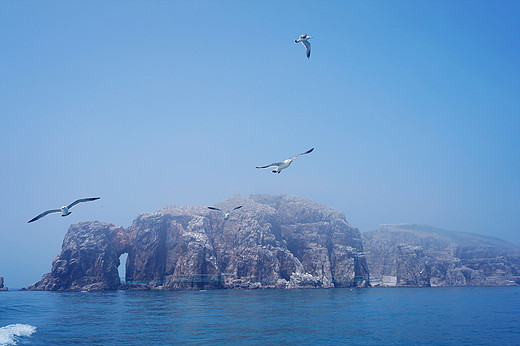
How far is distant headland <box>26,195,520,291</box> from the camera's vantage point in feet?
449

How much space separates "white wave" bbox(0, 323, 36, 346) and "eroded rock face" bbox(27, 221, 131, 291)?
9445cm

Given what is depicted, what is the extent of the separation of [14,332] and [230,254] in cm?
11824

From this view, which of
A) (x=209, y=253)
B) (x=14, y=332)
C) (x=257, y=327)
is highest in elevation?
(x=209, y=253)

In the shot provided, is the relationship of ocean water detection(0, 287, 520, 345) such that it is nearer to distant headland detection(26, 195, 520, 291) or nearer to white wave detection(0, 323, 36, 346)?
white wave detection(0, 323, 36, 346)

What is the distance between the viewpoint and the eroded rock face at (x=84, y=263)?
133m

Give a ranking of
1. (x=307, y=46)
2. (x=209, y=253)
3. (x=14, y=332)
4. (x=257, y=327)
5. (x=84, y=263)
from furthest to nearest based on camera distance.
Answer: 1. (x=209, y=253)
2. (x=84, y=263)
3. (x=257, y=327)
4. (x=14, y=332)
5. (x=307, y=46)

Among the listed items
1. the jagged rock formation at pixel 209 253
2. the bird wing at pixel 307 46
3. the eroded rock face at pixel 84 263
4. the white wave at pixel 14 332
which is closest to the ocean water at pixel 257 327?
the white wave at pixel 14 332

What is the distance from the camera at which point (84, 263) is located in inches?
5310

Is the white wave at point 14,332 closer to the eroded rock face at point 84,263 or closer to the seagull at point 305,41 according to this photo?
the seagull at point 305,41

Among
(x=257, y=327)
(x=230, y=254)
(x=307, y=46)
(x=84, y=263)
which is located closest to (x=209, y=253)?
(x=230, y=254)

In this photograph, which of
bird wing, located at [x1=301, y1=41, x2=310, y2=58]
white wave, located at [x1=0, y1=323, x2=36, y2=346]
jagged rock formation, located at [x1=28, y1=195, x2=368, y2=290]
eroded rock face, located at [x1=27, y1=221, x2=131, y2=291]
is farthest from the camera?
jagged rock formation, located at [x1=28, y1=195, x2=368, y2=290]

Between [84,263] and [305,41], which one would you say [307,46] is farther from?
[84,263]

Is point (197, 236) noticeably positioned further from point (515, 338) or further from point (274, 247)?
point (515, 338)

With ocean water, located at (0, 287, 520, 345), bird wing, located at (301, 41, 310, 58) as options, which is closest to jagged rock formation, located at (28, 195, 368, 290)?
ocean water, located at (0, 287, 520, 345)
